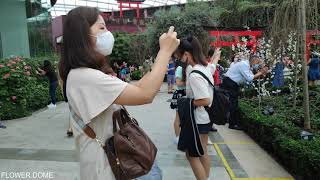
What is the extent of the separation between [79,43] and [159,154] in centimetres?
390

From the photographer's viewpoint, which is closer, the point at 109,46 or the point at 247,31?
the point at 109,46

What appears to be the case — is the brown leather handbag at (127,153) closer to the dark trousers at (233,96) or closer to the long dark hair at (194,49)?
the long dark hair at (194,49)

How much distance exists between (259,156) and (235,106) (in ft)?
6.59

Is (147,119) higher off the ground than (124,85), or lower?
lower

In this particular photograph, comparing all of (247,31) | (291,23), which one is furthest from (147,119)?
(247,31)

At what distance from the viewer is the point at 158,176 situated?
76.0 inches

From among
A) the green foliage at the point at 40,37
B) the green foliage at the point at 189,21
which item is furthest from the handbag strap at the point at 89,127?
the green foliage at the point at 189,21

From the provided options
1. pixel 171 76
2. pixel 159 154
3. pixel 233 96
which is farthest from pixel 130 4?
pixel 159 154

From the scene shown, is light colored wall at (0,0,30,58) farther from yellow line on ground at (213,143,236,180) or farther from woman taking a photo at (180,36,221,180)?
woman taking a photo at (180,36,221,180)

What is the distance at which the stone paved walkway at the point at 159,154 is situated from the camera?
462 cm

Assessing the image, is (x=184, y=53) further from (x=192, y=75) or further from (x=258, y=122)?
(x=258, y=122)

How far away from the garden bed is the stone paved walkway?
16 cm

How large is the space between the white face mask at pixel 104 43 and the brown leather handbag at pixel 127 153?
31cm

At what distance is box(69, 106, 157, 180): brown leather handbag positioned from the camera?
1745 mm
